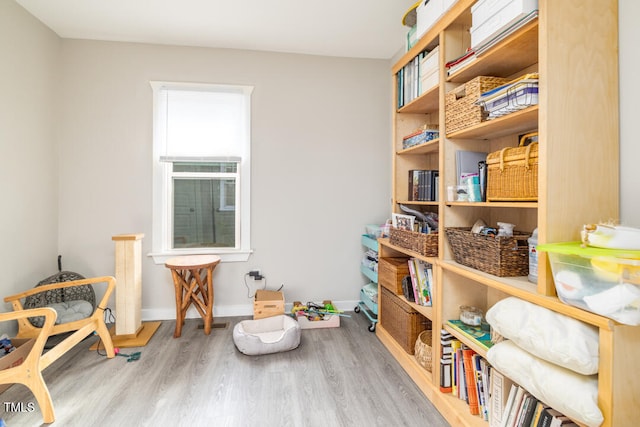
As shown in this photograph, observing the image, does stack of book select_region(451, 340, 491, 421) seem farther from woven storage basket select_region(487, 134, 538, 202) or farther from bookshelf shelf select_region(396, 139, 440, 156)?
bookshelf shelf select_region(396, 139, 440, 156)

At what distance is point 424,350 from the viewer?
1.91 meters

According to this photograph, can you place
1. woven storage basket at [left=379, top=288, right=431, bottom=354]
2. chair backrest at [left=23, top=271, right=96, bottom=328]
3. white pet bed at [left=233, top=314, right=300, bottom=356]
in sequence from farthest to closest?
chair backrest at [left=23, top=271, right=96, bottom=328] → white pet bed at [left=233, top=314, right=300, bottom=356] → woven storage basket at [left=379, top=288, right=431, bottom=354]

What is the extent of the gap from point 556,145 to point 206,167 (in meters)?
2.76

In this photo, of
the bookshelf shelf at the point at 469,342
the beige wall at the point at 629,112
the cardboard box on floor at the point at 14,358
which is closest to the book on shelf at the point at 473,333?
the bookshelf shelf at the point at 469,342

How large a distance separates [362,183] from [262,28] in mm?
1691

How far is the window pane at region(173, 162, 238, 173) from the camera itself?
2973 mm

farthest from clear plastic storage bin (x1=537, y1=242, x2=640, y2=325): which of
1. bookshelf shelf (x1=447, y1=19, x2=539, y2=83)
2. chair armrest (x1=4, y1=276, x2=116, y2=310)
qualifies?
chair armrest (x1=4, y1=276, x2=116, y2=310)

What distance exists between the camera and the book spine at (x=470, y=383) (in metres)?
1.53

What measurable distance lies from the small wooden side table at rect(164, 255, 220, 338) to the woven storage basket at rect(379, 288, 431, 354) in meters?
1.48

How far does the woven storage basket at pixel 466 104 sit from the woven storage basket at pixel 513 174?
0.75 ft

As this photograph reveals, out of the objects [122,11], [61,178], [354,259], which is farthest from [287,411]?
[122,11]

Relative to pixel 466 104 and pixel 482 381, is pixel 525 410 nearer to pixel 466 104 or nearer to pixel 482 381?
pixel 482 381

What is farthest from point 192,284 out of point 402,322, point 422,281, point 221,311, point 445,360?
point 445,360

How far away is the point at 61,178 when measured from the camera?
280 cm
